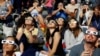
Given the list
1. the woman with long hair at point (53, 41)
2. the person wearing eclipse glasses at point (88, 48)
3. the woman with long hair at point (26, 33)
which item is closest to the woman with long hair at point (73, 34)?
the woman with long hair at point (53, 41)

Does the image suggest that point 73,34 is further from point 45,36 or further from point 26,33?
point 26,33

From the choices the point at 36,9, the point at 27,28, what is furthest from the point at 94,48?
the point at 36,9

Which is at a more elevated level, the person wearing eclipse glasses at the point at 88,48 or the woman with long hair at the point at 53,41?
the person wearing eclipse glasses at the point at 88,48

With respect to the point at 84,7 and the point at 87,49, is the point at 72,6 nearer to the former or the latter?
the point at 84,7

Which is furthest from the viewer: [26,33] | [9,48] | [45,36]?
[45,36]

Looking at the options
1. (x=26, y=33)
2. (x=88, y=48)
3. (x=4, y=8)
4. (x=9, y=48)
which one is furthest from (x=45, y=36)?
(x=88, y=48)

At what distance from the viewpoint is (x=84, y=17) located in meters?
13.4

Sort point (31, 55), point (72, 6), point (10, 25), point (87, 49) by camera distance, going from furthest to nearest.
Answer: point (72, 6) < point (10, 25) < point (31, 55) < point (87, 49)

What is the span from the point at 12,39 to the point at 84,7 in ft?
27.0

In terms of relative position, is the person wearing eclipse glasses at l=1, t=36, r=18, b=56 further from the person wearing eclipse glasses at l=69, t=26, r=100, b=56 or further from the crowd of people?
the person wearing eclipse glasses at l=69, t=26, r=100, b=56

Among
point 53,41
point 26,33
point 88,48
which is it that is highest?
point 88,48

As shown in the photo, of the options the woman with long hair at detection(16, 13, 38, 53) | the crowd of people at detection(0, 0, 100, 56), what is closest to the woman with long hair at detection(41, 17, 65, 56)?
the crowd of people at detection(0, 0, 100, 56)

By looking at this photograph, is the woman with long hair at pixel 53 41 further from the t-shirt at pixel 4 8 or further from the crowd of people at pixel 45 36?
the t-shirt at pixel 4 8

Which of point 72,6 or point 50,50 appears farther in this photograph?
point 72,6
